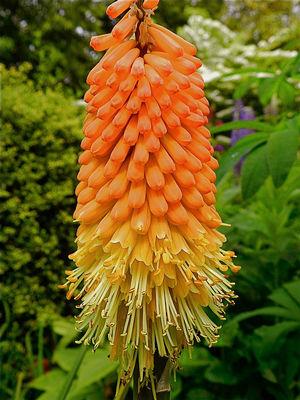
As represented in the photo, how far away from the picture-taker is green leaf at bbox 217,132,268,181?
243 centimetres

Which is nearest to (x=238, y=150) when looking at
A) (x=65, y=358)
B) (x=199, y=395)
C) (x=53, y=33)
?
(x=199, y=395)

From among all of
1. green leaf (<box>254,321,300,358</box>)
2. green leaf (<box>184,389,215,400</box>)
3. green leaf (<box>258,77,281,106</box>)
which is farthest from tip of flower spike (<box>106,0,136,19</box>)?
green leaf (<box>184,389,215,400</box>)

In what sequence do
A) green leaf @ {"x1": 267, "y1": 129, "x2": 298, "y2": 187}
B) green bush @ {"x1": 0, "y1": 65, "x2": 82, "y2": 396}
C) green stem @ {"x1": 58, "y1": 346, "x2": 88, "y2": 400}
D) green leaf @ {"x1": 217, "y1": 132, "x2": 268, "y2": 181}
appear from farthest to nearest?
green bush @ {"x1": 0, "y1": 65, "x2": 82, "y2": 396}, green leaf @ {"x1": 217, "y1": 132, "x2": 268, "y2": 181}, green leaf @ {"x1": 267, "y1": 129, "x2": 298, "y2": 187}, green stem @ {"x1": 58, "y1": 346, "x2": 88, "y2": 400}

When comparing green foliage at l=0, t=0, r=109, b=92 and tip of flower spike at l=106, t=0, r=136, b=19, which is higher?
green foliage at l=0, t=0, r=109, b=92

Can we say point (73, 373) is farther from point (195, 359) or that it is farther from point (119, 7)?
point (195, 359)

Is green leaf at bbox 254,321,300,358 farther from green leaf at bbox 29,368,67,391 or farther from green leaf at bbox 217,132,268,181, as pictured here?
green leaf at bbox 29,368,67,391

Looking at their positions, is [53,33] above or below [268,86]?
above

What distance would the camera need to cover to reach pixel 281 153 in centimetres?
218

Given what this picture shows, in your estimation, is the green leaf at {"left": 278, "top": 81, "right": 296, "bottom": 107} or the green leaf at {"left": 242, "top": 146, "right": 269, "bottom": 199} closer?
the green leaf at {"left": 242, "top": 146, "right": 269, "bottom": 199}

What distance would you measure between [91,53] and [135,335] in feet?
24.8

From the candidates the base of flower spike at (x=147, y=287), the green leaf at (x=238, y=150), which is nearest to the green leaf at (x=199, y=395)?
the green leaf at (x=238, y=150)

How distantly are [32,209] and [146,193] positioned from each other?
123 inches

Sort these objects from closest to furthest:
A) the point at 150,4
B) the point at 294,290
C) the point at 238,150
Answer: the point at 150,4 < the point at 238,150 < the point at 294,290

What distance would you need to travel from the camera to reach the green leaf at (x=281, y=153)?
2141mm
